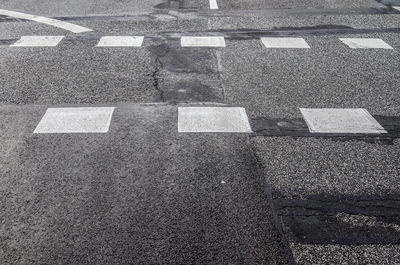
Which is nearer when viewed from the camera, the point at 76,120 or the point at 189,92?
the point at 76,120

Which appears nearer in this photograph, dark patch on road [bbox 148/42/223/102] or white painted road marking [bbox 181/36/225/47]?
dark patch on road [bbox 148/42/223/102]

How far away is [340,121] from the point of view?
5.14 m

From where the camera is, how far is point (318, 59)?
6957 mm

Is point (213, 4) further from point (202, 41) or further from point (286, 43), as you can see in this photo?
point (286, 43)

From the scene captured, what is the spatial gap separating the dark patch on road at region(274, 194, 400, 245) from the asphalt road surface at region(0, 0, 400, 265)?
0.01m

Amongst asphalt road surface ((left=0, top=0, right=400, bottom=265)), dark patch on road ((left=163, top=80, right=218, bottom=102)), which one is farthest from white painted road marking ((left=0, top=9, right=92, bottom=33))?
dark patch on road ((left=163, top=80, right=218, bottom=102))

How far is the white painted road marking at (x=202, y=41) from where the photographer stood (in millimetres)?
7469

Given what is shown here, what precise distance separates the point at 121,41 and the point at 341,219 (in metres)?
5.11

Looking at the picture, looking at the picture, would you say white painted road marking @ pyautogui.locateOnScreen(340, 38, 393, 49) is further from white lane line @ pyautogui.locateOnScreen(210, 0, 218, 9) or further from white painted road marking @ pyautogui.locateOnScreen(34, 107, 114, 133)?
white painted road marking @ pyautogui.locateOnScreen(34, 107, 114, 133)

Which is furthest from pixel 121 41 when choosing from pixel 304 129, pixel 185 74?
pixel 304 129

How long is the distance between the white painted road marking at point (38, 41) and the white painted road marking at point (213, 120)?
10.8 ft

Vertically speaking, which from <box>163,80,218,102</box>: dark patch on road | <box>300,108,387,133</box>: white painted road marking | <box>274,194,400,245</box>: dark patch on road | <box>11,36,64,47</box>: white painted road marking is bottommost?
<box>274,194,400,245</box>: dark patch on road

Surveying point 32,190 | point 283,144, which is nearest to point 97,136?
point 32,190

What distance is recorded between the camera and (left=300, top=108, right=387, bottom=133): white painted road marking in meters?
4.97
